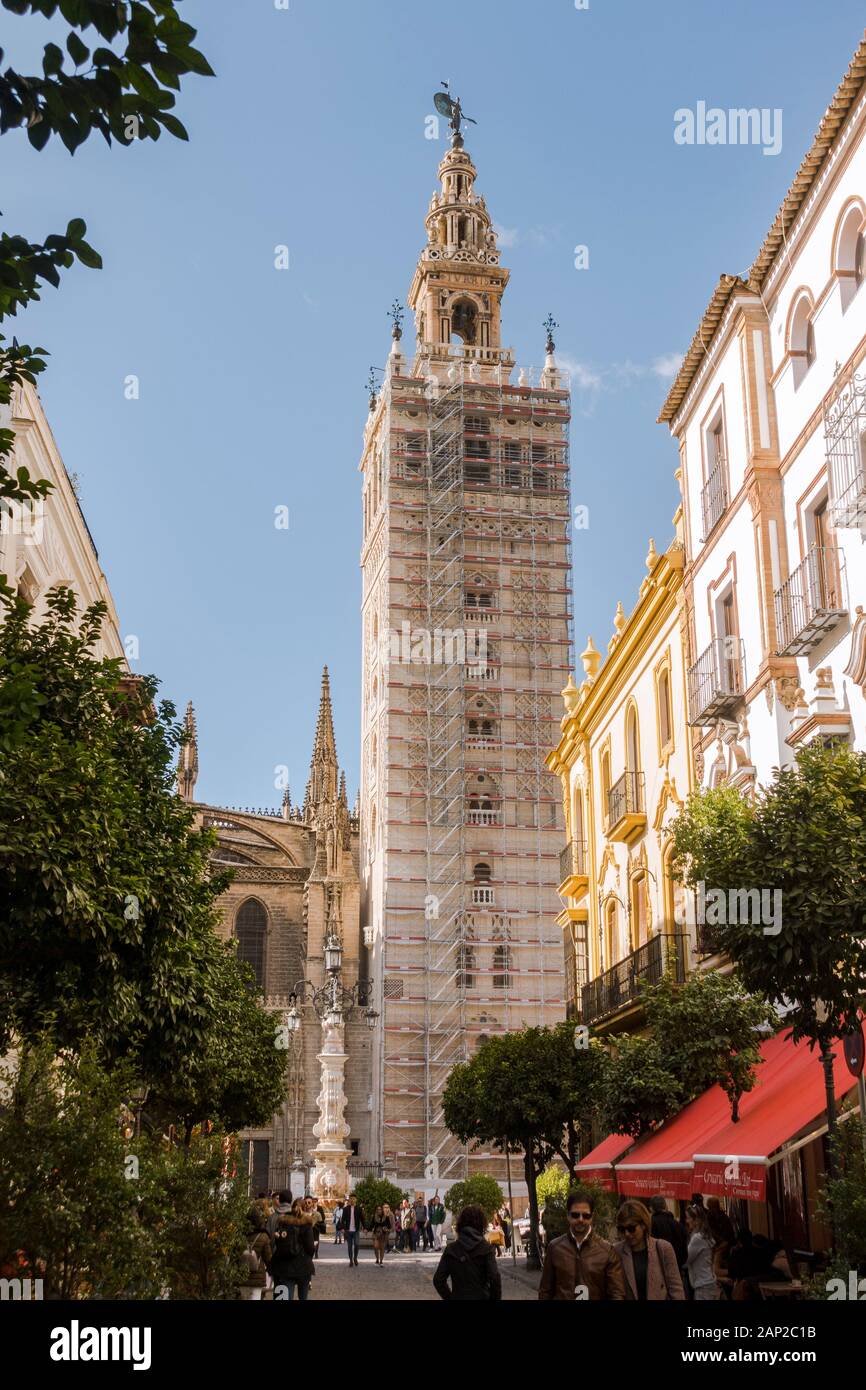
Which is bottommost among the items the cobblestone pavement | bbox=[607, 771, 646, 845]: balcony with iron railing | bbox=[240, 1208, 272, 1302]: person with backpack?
the cobblestone pavement

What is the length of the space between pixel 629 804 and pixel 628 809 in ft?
0.33

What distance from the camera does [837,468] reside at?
1678 centimetres

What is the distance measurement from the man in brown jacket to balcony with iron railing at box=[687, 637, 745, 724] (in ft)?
39.8

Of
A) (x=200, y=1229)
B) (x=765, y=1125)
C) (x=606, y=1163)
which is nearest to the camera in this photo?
(x=200, y=1229)

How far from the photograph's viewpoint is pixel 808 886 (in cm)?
1293

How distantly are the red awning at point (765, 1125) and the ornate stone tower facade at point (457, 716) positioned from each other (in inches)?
1529

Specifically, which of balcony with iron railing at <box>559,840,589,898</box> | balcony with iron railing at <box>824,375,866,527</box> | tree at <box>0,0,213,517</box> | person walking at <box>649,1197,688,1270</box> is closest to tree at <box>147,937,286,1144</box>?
person walking at <box>649,1197,688,1270</box>

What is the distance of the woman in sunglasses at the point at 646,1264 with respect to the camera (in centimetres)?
915

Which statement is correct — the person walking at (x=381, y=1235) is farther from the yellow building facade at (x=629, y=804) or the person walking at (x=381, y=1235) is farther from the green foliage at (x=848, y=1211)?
the green foliage at (x=848, y=1211)

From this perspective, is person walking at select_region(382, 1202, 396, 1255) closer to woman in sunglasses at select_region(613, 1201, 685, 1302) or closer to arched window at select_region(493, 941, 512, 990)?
arched window at select_region(493, 941, 512, 990)

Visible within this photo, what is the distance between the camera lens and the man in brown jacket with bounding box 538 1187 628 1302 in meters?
8.61

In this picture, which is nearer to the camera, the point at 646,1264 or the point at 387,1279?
the point at 646,1264

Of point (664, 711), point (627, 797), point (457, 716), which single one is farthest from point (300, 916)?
point (664, 711)

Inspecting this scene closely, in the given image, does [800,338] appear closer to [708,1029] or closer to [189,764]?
[708,1029]
